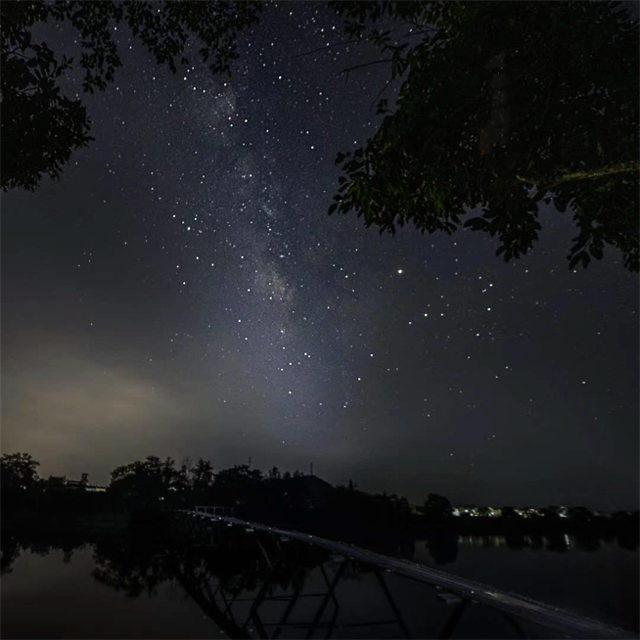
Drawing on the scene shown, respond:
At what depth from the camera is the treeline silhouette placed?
158 ft

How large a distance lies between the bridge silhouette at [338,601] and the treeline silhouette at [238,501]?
52.4 feet

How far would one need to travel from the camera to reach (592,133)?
5238 mm

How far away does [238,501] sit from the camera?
5503cm

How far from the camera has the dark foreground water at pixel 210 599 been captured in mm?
11055

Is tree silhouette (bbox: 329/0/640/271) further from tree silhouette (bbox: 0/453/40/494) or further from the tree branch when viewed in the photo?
tree silhouette (bbox: 0/453/40/494)

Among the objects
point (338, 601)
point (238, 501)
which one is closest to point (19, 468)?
point (238, 501)

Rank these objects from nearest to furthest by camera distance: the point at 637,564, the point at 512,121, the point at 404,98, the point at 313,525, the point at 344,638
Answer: the point at 512,121, the point at 404,98, the point at 344,638, the point at 313,525, the point at 637,564

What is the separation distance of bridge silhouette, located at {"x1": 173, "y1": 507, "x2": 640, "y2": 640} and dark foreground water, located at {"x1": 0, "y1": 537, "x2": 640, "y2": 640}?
0.22 ft

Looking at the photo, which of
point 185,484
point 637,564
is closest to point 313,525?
point 185,484

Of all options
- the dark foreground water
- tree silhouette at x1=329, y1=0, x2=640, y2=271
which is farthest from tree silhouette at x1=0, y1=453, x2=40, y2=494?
tree silhouette at x1=329, y1=0, x2=640, y2=271

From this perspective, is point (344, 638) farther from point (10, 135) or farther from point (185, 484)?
point (185, 484)

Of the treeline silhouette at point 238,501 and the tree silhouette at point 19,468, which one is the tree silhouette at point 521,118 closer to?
the treeline silhouette at point 238,501

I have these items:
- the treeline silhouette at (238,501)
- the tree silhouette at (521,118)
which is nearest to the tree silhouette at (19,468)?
the treeline silhouette at (238,501)

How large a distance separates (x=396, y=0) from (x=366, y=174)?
7.96ft
